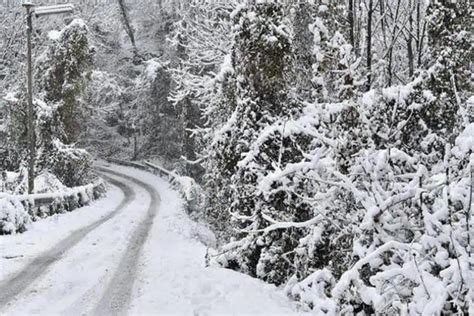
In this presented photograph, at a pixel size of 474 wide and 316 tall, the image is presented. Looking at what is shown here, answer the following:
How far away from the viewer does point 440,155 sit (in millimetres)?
8781

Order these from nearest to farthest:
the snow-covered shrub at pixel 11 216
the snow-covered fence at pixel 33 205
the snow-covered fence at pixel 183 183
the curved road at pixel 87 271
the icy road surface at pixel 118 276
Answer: the icy road surface at pixel 118 276 < the curved road at pixel 87 271 < the snow-covered shrub at pixel 11 216 < the snow-covered fence at pixel 33 205 < the snow-covered fence at pixel 183 183

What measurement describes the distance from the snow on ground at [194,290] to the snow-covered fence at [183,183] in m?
12.7

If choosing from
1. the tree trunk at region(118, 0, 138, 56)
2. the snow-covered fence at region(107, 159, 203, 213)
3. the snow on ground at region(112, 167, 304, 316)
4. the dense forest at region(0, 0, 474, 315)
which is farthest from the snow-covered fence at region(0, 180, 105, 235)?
the tree trunk at region(118, 0, 138, 56)

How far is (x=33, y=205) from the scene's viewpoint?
1870cm

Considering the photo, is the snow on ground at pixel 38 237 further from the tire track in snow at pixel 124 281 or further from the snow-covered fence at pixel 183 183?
the snow-covered fence at pixel 183 183

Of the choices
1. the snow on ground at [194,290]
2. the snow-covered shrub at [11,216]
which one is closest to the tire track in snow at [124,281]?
the snow on ground at [194,290]

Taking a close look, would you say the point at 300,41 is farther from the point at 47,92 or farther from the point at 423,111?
the point at 47,92

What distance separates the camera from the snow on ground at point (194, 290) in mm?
8656

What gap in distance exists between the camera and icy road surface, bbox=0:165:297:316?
872 centimetres

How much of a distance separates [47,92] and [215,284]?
84.5 ft

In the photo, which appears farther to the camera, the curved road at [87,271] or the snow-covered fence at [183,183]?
the snow-covered fence at [183,183]

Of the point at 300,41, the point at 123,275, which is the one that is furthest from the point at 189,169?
the point at 123,275

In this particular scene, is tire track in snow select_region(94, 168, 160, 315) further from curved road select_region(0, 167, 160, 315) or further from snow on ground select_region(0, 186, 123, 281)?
snow on ground select_region(0, 186, 123, 281)

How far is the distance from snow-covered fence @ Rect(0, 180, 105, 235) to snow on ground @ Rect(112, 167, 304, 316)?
4285 millimetres
